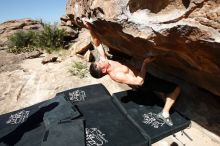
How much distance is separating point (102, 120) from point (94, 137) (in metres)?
0.48

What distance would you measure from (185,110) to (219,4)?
2454 mm

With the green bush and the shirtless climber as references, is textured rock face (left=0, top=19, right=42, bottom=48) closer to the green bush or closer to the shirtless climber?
the green bush

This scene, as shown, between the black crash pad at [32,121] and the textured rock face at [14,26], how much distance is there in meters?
9.41

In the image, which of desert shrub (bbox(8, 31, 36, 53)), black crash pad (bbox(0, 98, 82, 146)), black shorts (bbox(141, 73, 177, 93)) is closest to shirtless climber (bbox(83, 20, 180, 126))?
black shorts (bbox(141, 73, 177, 93))

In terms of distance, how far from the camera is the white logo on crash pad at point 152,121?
3.55 meters

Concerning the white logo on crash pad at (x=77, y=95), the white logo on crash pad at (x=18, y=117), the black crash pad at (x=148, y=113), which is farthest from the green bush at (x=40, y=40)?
the black crash pad at (x=148, y=113)

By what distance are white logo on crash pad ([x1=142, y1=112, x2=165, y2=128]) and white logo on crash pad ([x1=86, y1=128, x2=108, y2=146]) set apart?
75 cm

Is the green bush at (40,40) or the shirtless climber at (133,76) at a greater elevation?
the shirtless climber at (133,76)

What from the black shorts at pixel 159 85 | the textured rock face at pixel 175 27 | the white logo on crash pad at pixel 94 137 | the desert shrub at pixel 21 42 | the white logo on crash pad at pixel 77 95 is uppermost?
the textured rock face at pixel 175 27

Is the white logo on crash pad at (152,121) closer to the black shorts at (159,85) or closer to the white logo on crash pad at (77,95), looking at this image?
the black shorts at (159,85)

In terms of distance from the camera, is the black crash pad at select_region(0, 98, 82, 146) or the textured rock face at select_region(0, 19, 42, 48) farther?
the textured rock face at select_region(0, 19, 42, 48)

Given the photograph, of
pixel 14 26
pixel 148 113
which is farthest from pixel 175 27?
pixel 14 26

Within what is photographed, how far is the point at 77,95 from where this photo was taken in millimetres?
4676

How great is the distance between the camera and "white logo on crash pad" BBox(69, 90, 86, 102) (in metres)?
4.53
